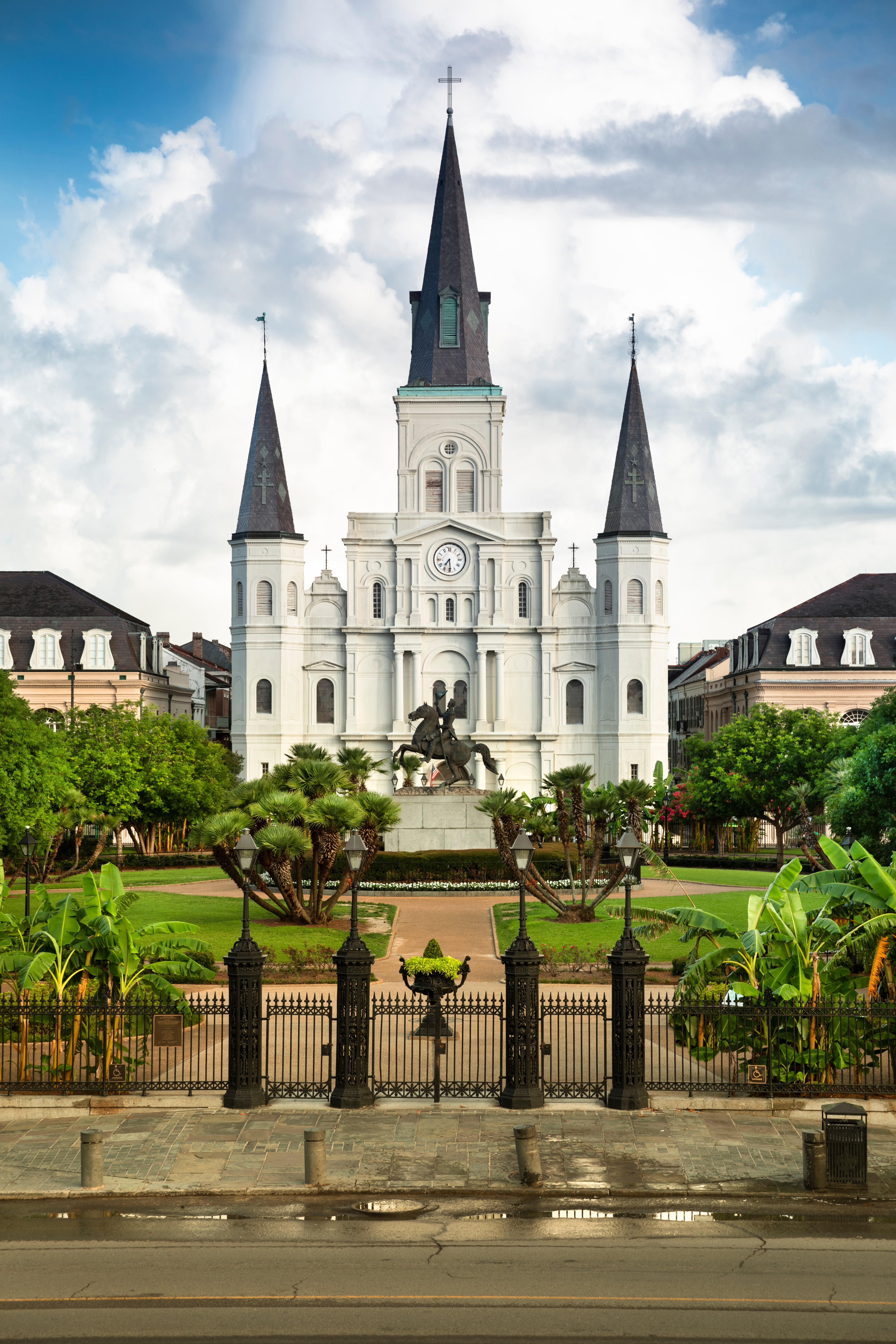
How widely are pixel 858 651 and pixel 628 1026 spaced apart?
219ft

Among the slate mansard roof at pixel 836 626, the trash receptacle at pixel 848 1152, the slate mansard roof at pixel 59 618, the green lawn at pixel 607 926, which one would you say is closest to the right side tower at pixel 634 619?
the slate mansard roof at pixel 836 626

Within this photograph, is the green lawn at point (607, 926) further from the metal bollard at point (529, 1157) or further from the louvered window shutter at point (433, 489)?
the louvered window shutter at point (433, 489)

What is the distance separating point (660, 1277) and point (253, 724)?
230 feet

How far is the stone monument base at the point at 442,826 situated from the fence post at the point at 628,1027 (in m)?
30.7

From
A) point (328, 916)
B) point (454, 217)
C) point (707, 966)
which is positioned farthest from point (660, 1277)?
point (454, 217)

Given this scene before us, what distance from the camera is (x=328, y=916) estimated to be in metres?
38.3

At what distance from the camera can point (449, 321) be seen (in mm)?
86125

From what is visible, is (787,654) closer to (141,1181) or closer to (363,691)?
(363,691)

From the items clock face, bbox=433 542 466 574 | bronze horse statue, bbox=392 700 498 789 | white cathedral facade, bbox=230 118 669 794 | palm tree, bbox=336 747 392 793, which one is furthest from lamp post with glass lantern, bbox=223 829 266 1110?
clock face, bbox=433 542 466 574

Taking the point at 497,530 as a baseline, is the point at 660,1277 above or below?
below

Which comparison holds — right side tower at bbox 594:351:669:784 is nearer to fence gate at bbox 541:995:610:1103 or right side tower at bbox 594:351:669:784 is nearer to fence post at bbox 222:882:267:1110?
fence gate at bbox 541:995:610:1103

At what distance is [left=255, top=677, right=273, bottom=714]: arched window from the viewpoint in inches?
3243

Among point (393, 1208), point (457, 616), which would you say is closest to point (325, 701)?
point (457, 616)

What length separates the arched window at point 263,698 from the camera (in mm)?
82375
